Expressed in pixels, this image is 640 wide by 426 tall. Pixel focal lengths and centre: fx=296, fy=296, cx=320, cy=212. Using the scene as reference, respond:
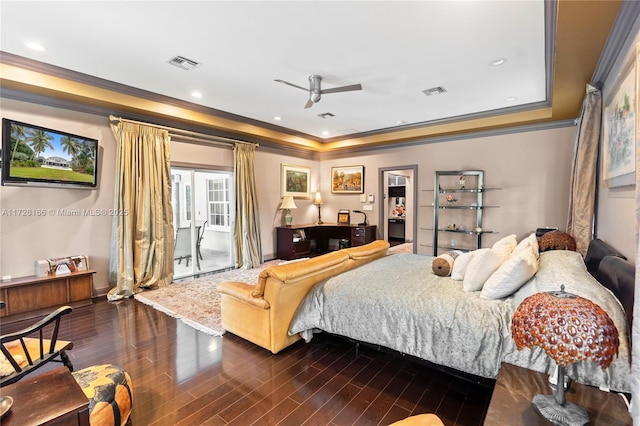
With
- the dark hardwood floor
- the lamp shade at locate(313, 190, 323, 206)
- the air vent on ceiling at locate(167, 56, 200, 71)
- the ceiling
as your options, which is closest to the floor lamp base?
the dark hardwood floor

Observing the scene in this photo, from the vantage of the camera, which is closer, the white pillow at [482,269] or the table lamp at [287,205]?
the white pillow at [482,269]

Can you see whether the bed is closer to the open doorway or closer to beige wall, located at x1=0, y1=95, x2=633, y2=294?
beige wall, located at x1=0, y1=95, x2=633, y2=294

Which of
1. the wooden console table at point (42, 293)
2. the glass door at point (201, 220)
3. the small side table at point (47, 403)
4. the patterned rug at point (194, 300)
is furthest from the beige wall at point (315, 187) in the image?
the small side table at point (47, 403)

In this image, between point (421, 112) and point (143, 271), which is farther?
point (421, 112)

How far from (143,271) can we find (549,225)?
22.6 feet

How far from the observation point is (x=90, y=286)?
4.09 metres

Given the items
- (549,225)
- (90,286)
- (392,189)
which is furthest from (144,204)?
(392,189)

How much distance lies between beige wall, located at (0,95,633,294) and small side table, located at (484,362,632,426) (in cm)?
474

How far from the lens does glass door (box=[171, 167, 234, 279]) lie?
220 inches

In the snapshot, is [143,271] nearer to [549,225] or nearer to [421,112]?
[421,112]

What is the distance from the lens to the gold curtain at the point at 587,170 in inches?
124

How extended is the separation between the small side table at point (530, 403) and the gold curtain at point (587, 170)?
108 inches

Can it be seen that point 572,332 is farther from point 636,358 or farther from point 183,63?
point 183,63

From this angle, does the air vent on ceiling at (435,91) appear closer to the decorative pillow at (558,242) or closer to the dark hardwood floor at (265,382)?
the decorative pillow at (558,242)
